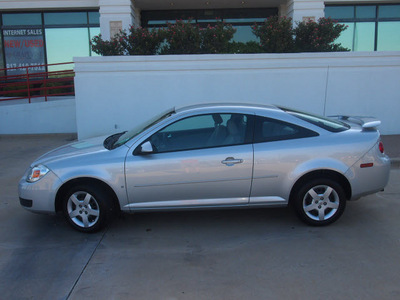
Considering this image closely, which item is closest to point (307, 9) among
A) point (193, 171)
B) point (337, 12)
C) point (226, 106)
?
point (337, 12)

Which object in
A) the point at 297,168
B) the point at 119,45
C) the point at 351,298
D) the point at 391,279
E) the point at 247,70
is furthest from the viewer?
the point at 119,45

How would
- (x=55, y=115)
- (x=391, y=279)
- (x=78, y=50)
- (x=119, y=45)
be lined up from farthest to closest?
(x=78, y=50) < (x=55, y=115) < (x=119, y=45) < (x=391, y=279)

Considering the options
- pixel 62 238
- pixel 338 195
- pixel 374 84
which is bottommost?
pixel 62 238

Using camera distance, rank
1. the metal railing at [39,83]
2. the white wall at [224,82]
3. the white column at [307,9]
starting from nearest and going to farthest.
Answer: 1. the white wall at [224,82]
2. the metal railing at [39,83]
3. the white column at [307,9]

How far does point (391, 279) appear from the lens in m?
3.62

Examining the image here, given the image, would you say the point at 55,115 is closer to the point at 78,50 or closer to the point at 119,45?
the point at 119,45

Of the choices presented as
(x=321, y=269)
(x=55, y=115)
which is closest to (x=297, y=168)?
(x=321, y=269)

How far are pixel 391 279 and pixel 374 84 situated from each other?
8.01 m

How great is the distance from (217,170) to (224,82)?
6.09m

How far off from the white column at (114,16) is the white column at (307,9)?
654 cm

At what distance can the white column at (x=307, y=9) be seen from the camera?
15453 mm

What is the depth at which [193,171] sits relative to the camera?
15.0 ft

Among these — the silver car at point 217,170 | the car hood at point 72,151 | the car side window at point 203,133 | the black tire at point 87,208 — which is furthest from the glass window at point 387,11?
the black tire at point 87,208

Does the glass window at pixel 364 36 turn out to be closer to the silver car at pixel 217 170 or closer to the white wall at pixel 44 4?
the white wall at pixel 44 4
